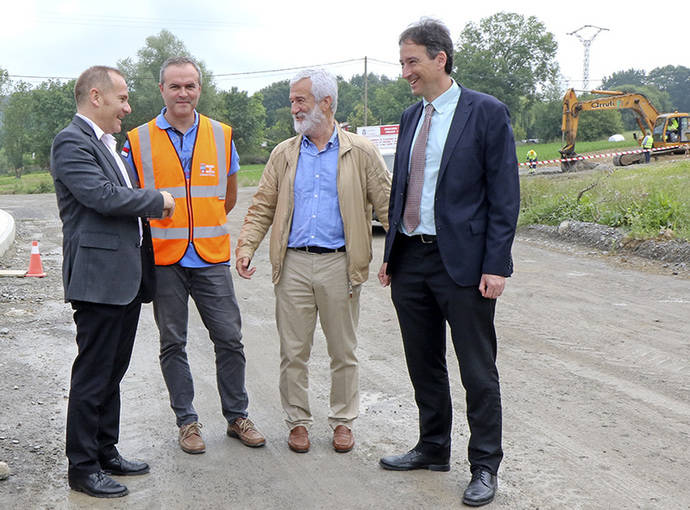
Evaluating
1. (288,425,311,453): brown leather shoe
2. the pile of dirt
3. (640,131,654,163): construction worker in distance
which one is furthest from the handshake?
(640,131,654,163): construction worker in distance

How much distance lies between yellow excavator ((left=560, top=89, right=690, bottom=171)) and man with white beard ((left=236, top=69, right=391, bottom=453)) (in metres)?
27.6

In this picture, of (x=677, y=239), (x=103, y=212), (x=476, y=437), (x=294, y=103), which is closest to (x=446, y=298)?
(x=476, y=437)

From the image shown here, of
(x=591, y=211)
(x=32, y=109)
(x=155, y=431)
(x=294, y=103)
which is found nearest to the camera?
(x=294, y=103)

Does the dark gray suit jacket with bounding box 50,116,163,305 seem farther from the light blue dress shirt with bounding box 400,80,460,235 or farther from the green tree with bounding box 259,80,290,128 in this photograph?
the green tree with bounding box 259,80,290,128

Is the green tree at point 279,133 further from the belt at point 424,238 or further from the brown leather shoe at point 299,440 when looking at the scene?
the belt at point 424,238

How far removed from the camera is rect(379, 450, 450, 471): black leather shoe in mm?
4113

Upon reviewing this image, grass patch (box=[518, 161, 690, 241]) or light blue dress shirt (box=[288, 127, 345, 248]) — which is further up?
light blue dress shirt (box=[288, 127, 345, 248])

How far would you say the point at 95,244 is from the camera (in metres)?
3.76

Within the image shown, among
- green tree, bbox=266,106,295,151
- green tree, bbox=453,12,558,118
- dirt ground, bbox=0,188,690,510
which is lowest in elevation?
dirt ground, bbox=0,188,690,510

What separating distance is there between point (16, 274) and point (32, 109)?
73681 millimetres

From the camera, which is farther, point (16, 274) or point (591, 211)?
point (591, 211)

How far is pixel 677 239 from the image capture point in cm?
1127

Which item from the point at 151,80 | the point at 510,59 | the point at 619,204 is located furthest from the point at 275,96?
the point at 619,204

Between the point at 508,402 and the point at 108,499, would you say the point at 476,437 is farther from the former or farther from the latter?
the point at 108,499
